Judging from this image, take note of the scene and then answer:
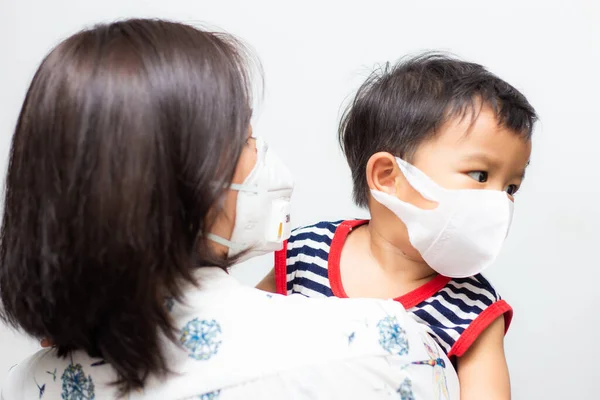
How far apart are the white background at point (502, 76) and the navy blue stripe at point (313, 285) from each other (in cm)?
34

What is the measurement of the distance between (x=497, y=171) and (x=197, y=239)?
0.41 m

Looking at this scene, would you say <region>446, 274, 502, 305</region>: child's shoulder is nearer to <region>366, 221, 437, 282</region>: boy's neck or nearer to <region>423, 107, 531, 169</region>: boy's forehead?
<region>366, 221, 437, 282</region>: boy's neck

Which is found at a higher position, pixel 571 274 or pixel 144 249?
pixel 144 249

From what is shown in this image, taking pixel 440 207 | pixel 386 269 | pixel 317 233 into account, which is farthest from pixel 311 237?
pixel 440 207

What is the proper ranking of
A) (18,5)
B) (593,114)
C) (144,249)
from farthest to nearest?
1. (18,5)
2. (593,114)
3. (144,249)

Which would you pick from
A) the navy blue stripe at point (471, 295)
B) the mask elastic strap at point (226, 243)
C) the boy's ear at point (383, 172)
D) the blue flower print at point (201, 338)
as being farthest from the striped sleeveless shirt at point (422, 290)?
the blue flower print at point (201, 338)

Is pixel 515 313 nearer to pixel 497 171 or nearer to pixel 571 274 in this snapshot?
pixel 571 274

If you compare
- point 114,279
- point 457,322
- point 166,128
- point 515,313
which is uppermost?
point 166,128

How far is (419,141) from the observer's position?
0.92 m

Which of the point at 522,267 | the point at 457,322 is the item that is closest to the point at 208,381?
the point at 457,322

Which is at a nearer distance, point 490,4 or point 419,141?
point 419,141

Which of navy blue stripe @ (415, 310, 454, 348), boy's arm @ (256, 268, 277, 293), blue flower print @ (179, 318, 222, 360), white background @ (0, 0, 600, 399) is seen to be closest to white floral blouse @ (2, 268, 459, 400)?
blue flower print @ (179, 318, 222, 360)

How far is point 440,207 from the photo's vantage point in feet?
2.92

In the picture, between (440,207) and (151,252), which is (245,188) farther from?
(440,207)
